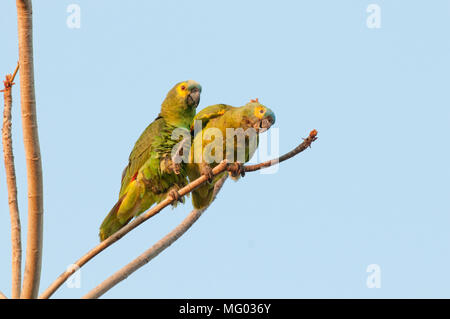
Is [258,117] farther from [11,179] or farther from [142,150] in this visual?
[11,179]

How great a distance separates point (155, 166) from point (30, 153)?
67.8 inches

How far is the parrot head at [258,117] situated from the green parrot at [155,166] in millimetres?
1000

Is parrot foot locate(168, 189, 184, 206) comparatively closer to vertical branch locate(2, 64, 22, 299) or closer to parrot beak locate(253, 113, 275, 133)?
parrot beak locate(253, 113, 275, 133)

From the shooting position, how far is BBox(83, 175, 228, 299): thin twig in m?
5.69

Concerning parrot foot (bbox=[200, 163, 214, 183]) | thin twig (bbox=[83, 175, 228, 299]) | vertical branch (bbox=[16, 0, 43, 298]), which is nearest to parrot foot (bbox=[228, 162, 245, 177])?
parrot foot (bbox=[200, 163, 214, 183])

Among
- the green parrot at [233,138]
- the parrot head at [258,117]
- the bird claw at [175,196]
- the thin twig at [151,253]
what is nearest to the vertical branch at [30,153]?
the thin twig at [151,253]

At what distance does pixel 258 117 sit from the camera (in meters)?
5.61

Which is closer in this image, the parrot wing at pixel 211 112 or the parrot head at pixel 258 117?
the parrot head at pixel 258 117

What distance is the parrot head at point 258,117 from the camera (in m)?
5.59

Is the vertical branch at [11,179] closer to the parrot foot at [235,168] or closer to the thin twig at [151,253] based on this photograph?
the thin twig at [151,253]

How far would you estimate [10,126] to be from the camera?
18.1 ft
